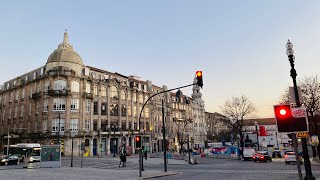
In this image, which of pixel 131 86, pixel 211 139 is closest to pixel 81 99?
pixel 131 86

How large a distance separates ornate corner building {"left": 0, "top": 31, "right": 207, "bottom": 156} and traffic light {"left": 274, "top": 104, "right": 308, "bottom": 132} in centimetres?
3715

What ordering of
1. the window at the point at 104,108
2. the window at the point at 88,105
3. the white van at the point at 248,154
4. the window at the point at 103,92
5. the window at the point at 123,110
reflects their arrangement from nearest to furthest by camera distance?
the white van at the point at 248,154
the window at the point at 88,105
the window at the point at 104,108
the window at the point at 103,92
the window at the point at 123,110

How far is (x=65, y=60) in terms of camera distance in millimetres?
55281

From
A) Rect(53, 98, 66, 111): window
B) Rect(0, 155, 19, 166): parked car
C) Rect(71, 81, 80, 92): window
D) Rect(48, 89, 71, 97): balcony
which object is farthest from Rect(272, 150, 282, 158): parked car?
Rect(0, 155, 19, 166): parked car

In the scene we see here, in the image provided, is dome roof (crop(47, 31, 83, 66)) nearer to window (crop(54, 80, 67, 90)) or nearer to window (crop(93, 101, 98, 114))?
window (crop(54, 80, 67, 90))

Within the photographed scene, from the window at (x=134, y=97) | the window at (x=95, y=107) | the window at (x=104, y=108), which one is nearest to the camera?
the window at (x=95, y=107)

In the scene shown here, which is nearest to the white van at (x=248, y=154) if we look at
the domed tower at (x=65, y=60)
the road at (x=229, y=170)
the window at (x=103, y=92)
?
the road at (x=229, y=170)

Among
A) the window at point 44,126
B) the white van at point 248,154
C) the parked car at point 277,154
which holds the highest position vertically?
the window at point 44,126

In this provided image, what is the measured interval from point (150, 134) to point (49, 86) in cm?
2929

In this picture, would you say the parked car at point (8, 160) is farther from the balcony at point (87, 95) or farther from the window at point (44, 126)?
the balcony at point (87, 95)

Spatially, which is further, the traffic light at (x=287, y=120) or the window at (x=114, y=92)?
the window at (x=114, y=92)

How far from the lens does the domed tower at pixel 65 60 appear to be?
5497cm

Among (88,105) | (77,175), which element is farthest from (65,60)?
(77,175)

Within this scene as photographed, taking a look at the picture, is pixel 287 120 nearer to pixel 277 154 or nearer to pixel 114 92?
pixel 277 154
